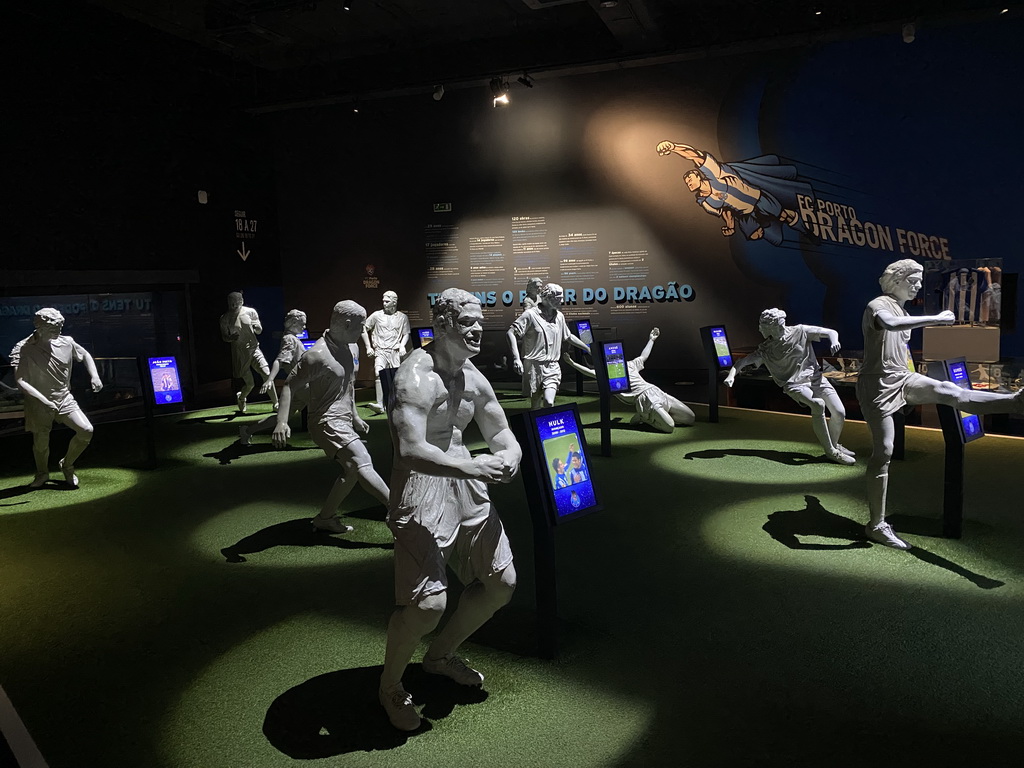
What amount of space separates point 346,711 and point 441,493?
1.22m

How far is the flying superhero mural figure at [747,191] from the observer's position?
12883 millimetres

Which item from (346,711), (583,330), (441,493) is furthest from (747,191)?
(346,711)

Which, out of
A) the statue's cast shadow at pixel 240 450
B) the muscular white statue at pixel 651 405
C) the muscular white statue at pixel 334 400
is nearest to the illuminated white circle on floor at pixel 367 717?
the muscular white statue at pixel 334 400

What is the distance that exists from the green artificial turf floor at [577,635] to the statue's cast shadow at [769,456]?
0.69 m

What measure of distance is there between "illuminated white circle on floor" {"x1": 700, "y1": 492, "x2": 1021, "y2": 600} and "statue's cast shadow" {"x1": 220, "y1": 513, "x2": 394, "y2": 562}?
2787 mm

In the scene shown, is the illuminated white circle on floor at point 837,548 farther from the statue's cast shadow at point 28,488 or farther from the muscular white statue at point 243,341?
the muscular white statue at point 243,341

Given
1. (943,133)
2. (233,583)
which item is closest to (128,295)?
(233,583)

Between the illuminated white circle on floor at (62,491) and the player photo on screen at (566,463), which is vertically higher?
the player photo on screen at (566,463)

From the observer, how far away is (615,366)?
9336mm

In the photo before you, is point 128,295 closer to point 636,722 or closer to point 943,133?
point 636,722

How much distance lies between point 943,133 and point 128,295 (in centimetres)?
A: 1367

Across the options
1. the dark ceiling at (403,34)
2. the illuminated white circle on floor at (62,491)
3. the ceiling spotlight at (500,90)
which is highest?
the dark ceiling at (403,34)

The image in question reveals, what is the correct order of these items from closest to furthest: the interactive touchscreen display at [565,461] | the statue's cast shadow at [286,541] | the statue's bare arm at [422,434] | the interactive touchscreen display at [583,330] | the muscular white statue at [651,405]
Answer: the statue's bare arm at [422,434] → the interactive touchscreen display at [565,461] → the statue's cast shadow at [286,541] → the muscular white statue at [651,405] → the interactive touchscreen display at [583,330]

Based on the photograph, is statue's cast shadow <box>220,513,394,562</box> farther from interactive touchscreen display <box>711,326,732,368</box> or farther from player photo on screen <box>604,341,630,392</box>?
interactive touchscreen display <box>711,326,732,368</box>
